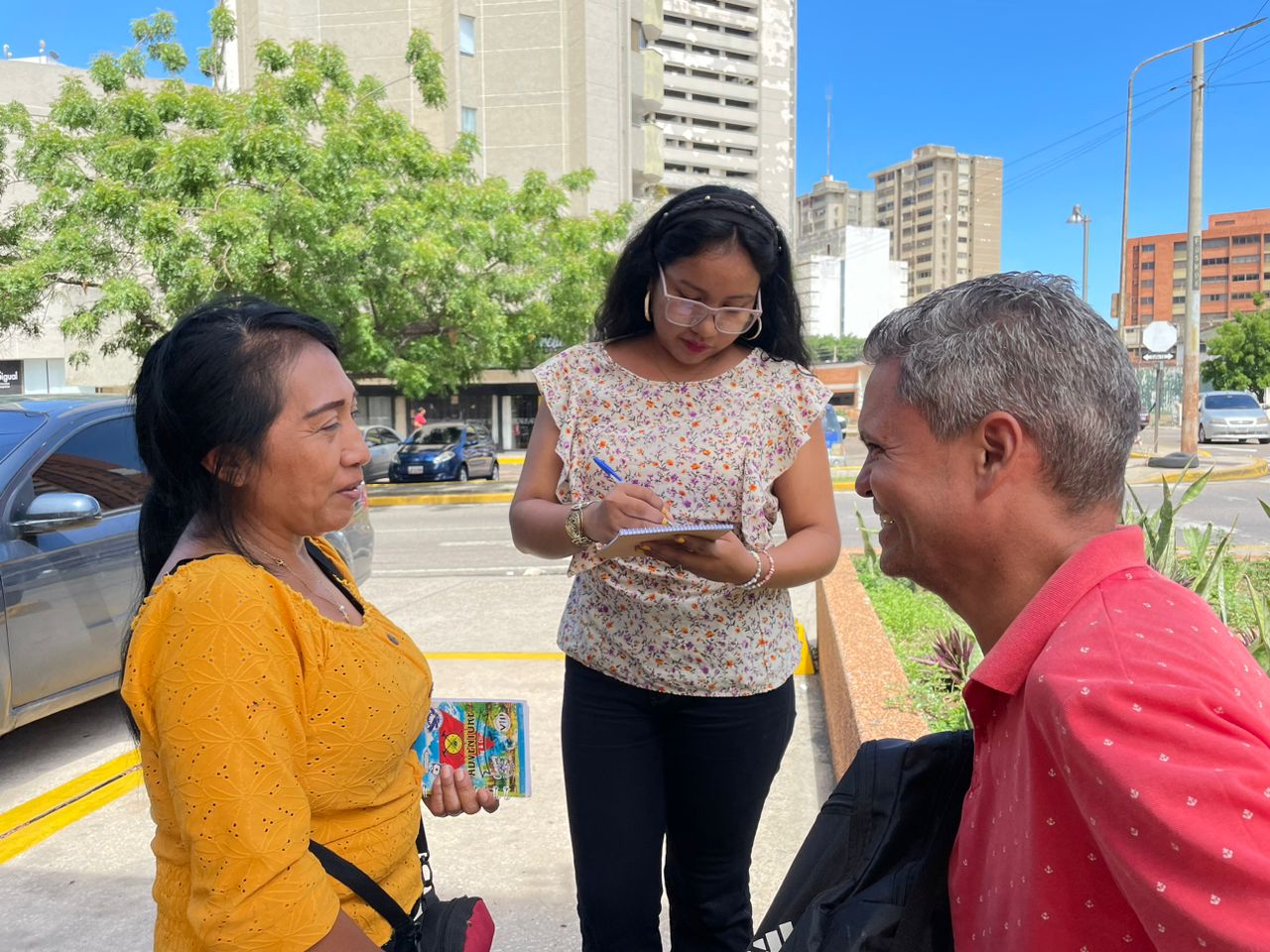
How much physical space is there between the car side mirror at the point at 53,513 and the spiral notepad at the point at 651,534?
3416mm

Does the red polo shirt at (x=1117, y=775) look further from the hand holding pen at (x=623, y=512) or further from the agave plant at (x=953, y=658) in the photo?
the agave plant at (x=953, y=658)

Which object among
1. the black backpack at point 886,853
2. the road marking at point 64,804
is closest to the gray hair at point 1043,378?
the black backpack at point 886,853

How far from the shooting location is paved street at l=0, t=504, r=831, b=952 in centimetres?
323

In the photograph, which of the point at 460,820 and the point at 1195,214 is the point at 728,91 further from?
the point at 460,820

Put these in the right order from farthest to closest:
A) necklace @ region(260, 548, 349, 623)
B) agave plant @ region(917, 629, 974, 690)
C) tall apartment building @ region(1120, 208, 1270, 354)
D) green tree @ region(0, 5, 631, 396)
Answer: tall apartment building @ region(1120, 208, 1270, 354) → green tree @ region(0, 5, 631, 396) → agave plant @ region(917, 629, 974, 690) → necklace @ region(260, 548, 349, 623)

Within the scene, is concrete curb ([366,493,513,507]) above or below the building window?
below

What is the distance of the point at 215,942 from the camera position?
1.26 metres

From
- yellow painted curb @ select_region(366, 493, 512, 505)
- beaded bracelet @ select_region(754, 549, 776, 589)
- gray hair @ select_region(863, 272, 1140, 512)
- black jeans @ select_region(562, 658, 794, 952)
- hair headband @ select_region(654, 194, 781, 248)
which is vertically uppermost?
hair headband @ select_region(654, 194, 781, 248)

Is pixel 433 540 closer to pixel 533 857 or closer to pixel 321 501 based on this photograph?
pixel 533 857

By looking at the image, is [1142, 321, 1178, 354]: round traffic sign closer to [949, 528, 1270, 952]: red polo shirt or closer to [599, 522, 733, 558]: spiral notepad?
[599, 522, 733, 558]: spiral notepad

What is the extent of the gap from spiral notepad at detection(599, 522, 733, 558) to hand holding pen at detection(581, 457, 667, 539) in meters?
0.03

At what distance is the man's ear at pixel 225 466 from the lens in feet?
5.02

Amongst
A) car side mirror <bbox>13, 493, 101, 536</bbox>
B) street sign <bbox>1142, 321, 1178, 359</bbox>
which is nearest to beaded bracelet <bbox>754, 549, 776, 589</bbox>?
car side mirror <bbox>13, 493, 101, 536</bbox>

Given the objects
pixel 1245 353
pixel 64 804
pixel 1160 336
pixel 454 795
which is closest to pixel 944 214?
pixel 1245 353
